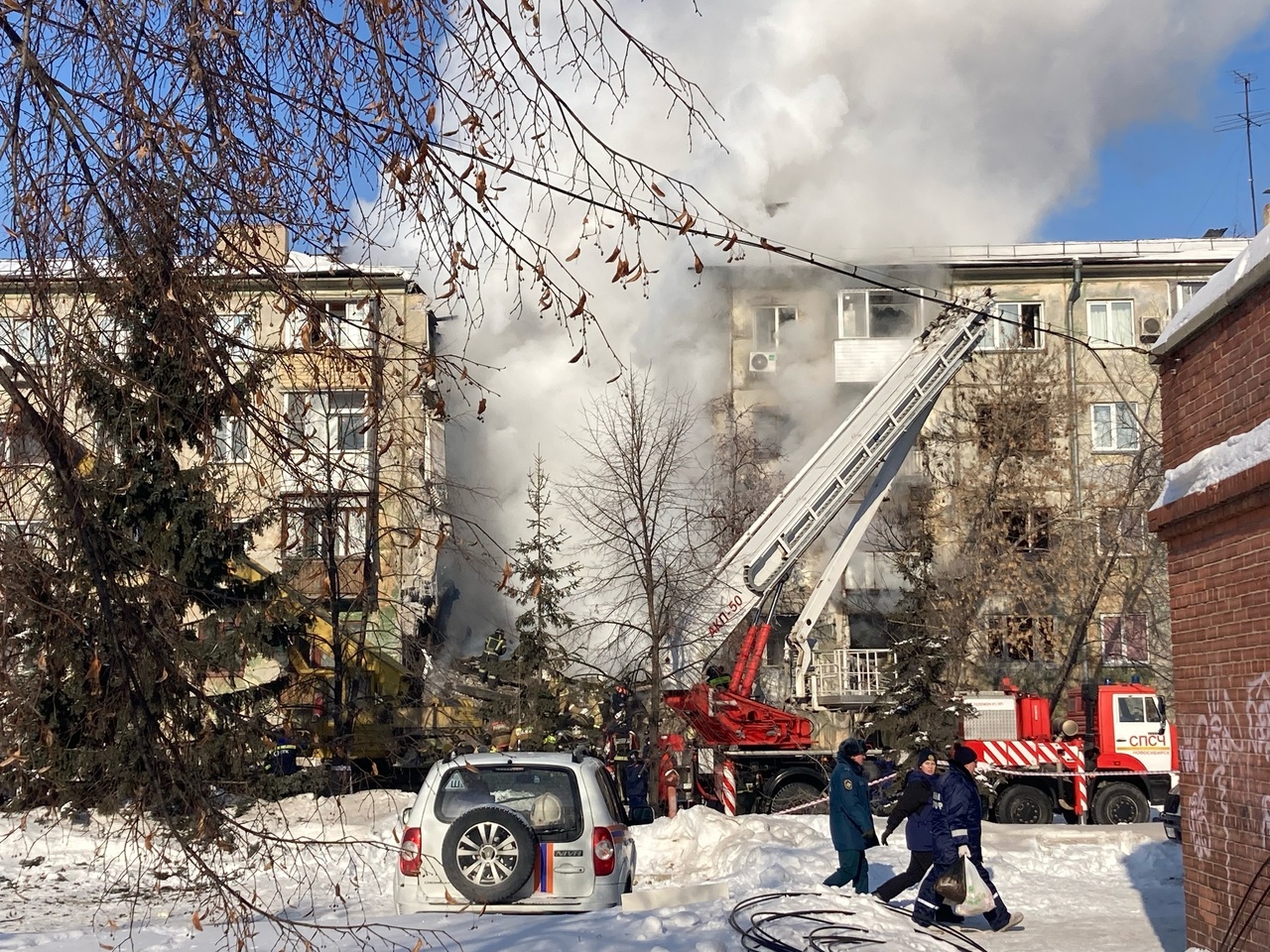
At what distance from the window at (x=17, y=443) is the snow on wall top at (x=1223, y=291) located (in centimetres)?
572

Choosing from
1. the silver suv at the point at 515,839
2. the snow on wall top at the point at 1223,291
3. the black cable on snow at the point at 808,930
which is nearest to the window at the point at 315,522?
the silver suv at the point at 515,839

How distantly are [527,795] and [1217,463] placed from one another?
499cm

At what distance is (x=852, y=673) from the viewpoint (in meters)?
27.7

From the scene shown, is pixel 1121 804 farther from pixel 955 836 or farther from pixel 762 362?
pixel 762 362

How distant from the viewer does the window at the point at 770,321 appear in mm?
33688

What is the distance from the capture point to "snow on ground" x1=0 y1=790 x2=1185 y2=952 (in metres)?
6.06

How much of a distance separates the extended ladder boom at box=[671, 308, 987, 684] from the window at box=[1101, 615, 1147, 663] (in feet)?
34.5

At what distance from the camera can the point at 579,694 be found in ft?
65.8

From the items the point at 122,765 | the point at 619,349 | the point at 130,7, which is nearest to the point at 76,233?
the point at 130,7

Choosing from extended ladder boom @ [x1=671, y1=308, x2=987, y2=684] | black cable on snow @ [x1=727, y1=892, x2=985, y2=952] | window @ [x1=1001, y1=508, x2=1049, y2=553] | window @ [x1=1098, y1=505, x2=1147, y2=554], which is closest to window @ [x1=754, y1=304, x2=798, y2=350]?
window @ [x1=1001, y1=508, x2=1049, y2=553]

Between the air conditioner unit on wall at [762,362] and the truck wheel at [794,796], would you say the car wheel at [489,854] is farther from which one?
the air conditioner unit on wall at [762,362]

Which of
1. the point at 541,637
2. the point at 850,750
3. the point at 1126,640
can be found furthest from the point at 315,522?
the point at 1126,640

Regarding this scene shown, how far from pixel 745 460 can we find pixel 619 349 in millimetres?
4075

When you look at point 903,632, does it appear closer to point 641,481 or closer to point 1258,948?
point 641,481
